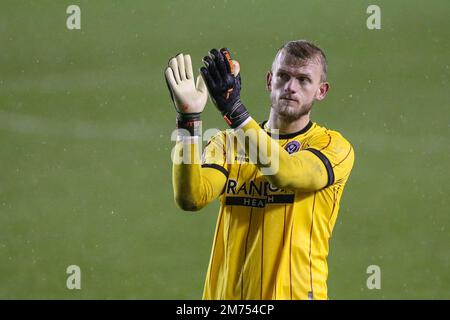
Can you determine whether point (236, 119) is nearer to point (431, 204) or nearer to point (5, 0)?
point (431, 204)

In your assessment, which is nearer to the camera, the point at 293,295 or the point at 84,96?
the point at 293,295

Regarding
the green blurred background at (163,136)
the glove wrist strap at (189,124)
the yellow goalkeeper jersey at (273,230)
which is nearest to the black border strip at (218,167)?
the yellow goalkeeper jersey at (273,230)

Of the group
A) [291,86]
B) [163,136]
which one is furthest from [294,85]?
[163,136]

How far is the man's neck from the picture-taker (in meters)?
2.71

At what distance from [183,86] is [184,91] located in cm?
2

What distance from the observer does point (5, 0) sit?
6289 millimetres

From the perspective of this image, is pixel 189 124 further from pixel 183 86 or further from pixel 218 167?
pixel 218 167

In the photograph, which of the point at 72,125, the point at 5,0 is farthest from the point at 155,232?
the point at 5,0

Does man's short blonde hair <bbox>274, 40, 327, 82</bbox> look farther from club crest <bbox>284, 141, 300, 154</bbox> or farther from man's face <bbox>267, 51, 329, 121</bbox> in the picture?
club crest <bbox>284, 141, 300, 154</bbox>

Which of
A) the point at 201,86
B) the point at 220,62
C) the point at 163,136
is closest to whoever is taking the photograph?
the point at 220,62

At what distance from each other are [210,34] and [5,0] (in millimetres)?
1642

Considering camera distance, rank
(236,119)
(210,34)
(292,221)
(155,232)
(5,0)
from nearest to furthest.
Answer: (236,119) → (292,221) → (155,232) → (210,34) → (5,0)

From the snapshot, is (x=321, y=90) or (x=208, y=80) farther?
(x=321, y=90)

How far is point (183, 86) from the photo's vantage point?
2441 millimetres
